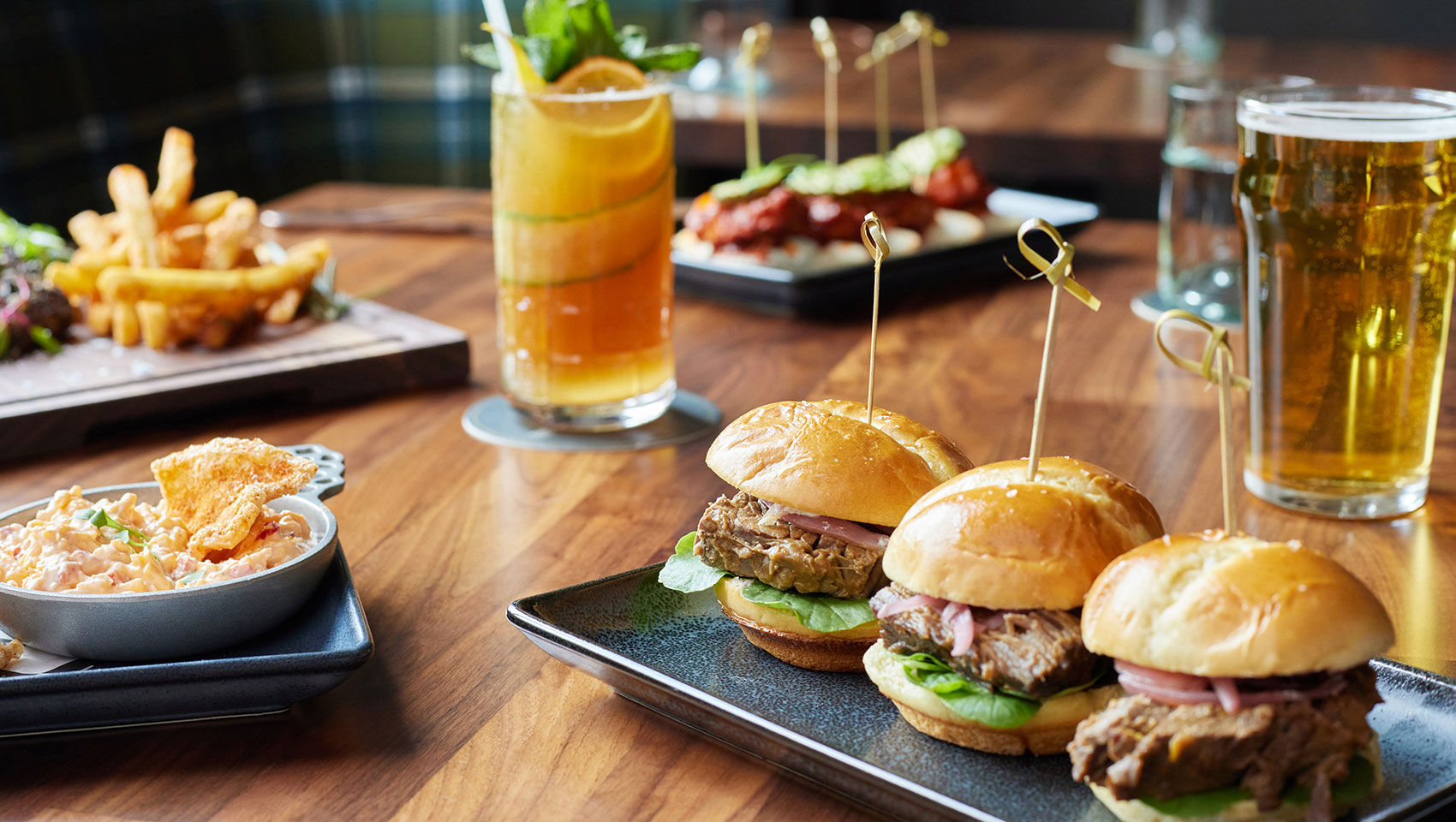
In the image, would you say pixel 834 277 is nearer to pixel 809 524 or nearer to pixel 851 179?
pixel 851 179

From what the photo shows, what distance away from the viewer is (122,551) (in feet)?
3.28

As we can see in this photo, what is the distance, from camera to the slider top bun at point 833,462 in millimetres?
1039

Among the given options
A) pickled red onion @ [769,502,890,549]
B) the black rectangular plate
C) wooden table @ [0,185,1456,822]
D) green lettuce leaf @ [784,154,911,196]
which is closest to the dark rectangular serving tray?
wooden table @ [0,185,1456,822]

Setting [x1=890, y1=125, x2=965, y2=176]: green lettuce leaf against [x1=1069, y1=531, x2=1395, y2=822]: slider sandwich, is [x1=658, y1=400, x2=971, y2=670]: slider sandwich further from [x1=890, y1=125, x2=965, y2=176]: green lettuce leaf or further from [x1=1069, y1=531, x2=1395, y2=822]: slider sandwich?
[x1=890, y1=125, x2=965, y2=176]: green lettuce leaf

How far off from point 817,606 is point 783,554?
1.9 inches

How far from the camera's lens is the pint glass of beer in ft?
4.10

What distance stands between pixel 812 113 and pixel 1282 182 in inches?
94.4

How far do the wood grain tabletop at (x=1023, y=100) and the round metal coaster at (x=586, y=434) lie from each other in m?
1.86

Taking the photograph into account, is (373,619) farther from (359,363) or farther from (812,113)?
(812,113)

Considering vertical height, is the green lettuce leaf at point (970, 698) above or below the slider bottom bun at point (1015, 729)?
Answer: above

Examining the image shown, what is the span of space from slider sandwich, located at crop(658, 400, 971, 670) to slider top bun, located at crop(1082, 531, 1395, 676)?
0.24m

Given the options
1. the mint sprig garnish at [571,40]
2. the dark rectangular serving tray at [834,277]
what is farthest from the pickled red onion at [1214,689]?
the dark rectangular serving tray at [834,277]

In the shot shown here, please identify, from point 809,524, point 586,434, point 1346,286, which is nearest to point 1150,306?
point 1346,286

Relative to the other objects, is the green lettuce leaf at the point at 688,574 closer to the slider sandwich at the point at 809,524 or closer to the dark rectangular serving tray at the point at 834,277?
the slider sandwich at the point at 809,524
